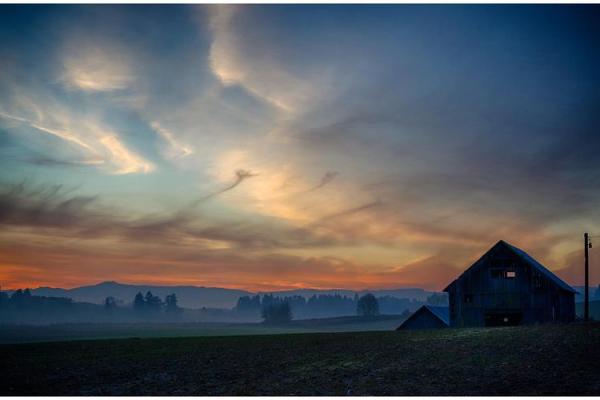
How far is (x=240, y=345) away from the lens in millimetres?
38188

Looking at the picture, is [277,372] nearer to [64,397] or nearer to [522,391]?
[64,397]

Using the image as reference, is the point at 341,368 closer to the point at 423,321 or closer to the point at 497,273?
the point at 497,273

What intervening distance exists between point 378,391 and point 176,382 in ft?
32.8

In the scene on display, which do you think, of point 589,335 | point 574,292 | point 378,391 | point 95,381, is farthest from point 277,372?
point 574,292

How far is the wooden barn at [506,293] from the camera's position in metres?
47.5

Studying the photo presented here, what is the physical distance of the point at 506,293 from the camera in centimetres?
4856

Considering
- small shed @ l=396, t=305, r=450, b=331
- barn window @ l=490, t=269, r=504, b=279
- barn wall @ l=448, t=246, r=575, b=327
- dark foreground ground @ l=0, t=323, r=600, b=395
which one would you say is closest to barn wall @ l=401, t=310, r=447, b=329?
small shed @ l=396, t=305, r=450, b=331

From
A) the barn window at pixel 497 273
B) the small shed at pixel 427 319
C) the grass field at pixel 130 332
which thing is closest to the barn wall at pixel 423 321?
the small shed at pixel 427 319

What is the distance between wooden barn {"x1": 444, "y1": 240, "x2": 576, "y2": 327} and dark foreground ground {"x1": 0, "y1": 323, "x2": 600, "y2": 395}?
1480 centimetres

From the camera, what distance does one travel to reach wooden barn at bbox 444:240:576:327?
47531 mm

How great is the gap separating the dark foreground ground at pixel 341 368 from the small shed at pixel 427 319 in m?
22.5

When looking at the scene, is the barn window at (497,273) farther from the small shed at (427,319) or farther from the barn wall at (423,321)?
the barn wall at (423,321)

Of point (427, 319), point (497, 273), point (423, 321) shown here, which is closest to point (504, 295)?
point (497, 273)

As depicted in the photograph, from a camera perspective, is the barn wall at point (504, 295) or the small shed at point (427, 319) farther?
the small shed at point (427, 319)
